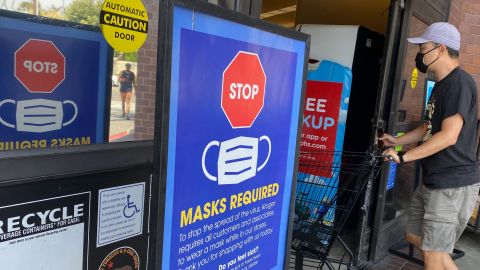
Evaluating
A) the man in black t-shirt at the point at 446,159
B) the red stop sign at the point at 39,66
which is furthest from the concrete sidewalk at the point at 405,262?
the red stop sign at the point at 39,66

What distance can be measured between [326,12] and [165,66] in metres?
5.99

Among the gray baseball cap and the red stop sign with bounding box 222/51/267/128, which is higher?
the gray baseball cap

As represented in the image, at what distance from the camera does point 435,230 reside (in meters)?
2.90

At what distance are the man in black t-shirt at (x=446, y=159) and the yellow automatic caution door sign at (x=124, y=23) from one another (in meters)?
1.84

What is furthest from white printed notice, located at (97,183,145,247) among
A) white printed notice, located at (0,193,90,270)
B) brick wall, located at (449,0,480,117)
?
brick wall, located at (449,0,480,117)

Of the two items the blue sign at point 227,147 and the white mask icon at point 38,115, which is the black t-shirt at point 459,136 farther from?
the white mask icon at point 38,115

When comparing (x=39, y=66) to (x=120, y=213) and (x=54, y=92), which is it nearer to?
(x=54, y=92)

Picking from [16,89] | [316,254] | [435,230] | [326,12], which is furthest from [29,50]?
[326,12]

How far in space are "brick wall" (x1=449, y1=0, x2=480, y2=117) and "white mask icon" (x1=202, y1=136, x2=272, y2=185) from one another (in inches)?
187

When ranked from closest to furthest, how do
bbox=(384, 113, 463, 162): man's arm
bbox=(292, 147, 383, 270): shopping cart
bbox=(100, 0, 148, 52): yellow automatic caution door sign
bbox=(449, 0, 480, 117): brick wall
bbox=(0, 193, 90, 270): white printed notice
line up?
bbox=(0, 193, 90, 270): white printed notice
bbox=(100, 0, 148, 52): yellow automatic caution door sign
bbox=(292, 147, 383, 270): shopping cart
bbox=(384, 113, 463, 162): man's arm
bbox=(449, 0, 480, 117): brick wall

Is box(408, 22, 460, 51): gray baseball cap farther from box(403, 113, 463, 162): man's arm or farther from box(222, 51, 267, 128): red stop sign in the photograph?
box(222, 51, 267, 128): red stop sign

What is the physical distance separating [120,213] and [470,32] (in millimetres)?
5174

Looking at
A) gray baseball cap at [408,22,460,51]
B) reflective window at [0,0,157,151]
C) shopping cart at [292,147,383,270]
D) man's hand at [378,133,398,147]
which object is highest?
gray baseball cap at [408,22,460,51]

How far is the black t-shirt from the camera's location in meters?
2.75
